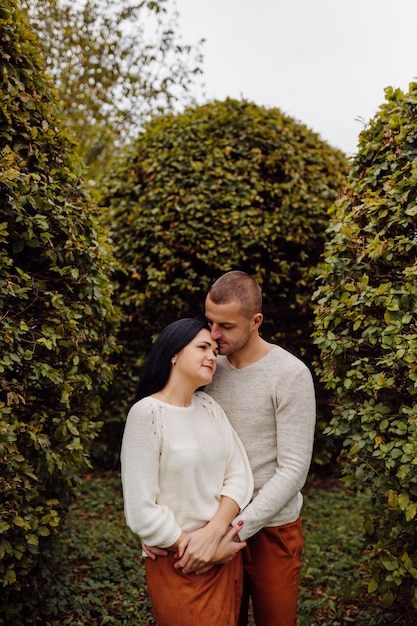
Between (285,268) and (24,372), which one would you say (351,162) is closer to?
(285,268)

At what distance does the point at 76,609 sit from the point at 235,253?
10.3 feet

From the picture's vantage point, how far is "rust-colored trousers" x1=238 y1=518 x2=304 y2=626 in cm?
281

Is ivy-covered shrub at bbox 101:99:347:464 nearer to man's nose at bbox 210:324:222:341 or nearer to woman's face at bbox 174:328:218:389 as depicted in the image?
man's nose at bbox 210:324:222:341

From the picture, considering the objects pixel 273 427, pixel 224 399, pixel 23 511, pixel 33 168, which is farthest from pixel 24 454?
pixel 33 168

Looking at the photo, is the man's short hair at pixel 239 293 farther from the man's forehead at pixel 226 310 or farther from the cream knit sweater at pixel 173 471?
the cream knit sweater at pixel 173 471

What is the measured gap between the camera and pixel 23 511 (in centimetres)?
313

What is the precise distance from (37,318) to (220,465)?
1.34 m

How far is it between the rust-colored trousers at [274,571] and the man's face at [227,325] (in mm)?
861

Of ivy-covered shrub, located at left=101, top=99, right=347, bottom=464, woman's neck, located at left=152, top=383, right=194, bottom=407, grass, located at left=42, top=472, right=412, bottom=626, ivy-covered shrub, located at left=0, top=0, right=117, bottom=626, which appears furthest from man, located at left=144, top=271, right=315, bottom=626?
ivy-covered shrub, located at left=101, top=99, right=347, bottom=464

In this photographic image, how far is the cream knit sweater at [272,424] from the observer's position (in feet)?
8.77

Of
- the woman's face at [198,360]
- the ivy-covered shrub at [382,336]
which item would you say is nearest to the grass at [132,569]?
the ivy-covered shrub at [382,336]

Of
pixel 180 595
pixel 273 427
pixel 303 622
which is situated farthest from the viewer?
pixel 303 622

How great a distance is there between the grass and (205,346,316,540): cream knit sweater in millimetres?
1389

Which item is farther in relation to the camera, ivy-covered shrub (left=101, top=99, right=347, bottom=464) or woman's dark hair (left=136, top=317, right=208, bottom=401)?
ivy-covered shrub (left=101, top=99, right=347, bottom=464)
